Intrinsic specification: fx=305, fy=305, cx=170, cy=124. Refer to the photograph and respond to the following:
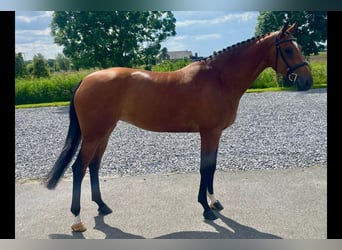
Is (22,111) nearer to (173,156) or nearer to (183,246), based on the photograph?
(173,156)

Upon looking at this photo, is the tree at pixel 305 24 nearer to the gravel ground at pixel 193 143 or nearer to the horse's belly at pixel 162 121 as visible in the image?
the gravel ground at pixel 193 143

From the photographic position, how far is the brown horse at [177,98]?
334 cm

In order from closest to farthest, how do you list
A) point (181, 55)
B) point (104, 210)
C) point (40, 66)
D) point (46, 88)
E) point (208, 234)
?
1. point (208, 234)
2. point (104, 210)
3. point (181, 55)
4. point (40, 66)
5. point (46, 88)

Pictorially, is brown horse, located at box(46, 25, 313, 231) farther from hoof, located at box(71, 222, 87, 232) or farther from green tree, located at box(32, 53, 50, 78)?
green tree, located at box(32, 53, 50, 78)

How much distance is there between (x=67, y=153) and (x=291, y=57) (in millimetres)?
2692

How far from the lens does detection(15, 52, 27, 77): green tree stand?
13.7ft

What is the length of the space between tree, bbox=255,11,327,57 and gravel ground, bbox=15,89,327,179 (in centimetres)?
109

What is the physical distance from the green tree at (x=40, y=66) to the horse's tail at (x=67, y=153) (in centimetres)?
122

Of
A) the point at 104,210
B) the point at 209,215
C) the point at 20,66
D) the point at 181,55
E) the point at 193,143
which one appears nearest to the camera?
the point at 209,215

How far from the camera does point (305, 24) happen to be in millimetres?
4324

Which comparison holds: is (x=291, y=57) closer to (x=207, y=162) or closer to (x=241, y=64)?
(x=241, y=64)

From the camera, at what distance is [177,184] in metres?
4.35

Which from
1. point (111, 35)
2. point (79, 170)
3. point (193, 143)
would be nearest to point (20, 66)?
point (111, 35)
